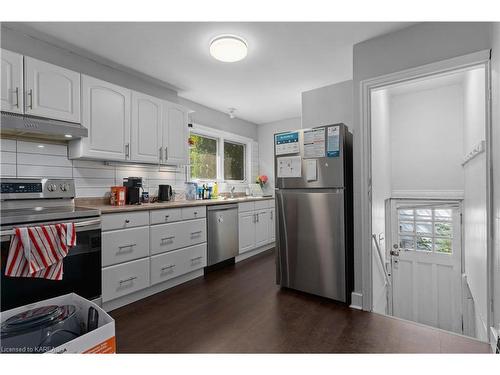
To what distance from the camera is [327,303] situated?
2387mm

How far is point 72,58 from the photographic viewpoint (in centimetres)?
253

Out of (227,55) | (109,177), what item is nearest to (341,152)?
(227,55)

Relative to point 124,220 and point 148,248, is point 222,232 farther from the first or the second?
point 124,220

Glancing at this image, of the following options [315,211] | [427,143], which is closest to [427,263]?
[427,143]

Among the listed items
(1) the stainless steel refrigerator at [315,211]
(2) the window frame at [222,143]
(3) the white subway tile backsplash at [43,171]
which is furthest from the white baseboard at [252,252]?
(3) the white subway tile backsplash at [43,171]

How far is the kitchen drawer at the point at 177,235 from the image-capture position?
2598 mm

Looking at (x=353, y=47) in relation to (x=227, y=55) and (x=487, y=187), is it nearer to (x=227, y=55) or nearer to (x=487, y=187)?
(x=227, y=55)

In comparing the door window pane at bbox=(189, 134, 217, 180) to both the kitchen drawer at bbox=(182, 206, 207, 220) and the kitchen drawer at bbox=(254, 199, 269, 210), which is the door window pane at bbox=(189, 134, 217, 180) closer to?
the kitchen drawer at bbox=(254, 199, 269, 210)

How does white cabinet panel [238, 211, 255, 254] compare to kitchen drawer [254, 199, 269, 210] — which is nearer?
white cabinet panel [238, 211, 255, 254]

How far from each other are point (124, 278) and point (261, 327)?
128 cm

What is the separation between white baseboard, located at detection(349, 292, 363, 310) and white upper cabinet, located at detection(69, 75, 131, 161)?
2.63 metres

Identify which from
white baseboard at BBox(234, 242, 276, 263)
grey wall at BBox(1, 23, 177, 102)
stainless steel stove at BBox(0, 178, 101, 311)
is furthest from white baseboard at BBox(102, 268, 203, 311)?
grey wall at BBox(1, 23, 177, 102)

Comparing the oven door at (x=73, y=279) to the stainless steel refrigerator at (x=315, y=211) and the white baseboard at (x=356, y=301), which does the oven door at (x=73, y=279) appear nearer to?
the stainless steel refrigerator at (x=315, y=211)

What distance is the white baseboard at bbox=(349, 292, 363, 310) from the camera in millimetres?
A: 2301
